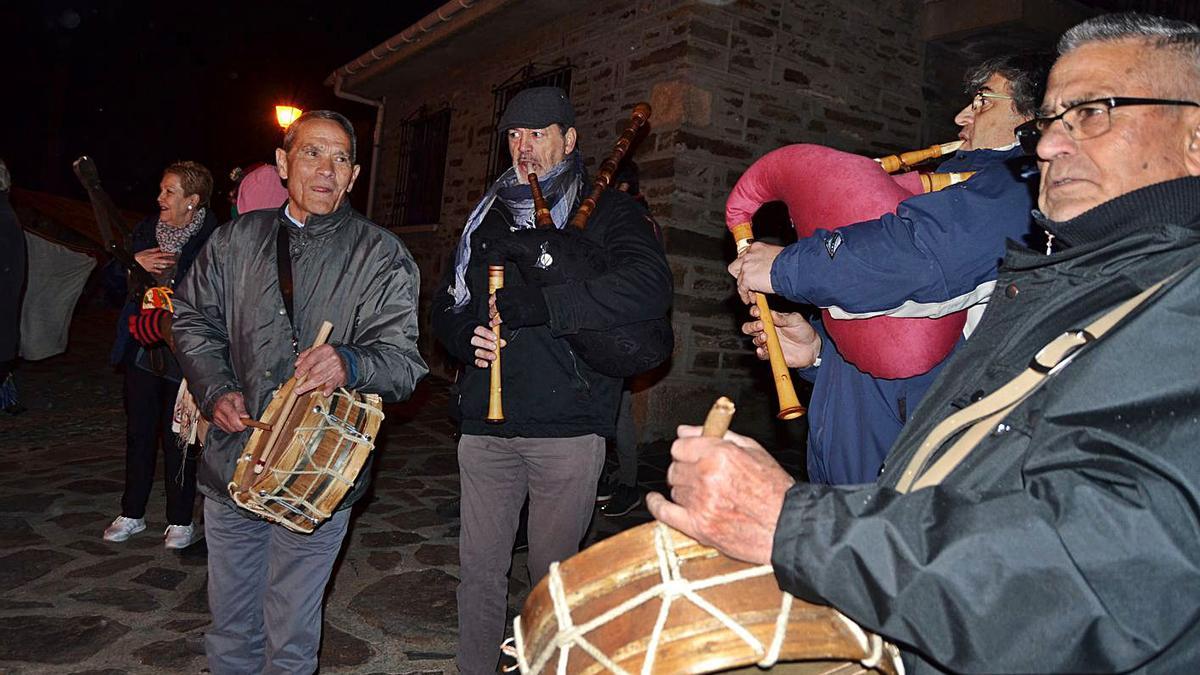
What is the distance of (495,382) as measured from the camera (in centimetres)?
287

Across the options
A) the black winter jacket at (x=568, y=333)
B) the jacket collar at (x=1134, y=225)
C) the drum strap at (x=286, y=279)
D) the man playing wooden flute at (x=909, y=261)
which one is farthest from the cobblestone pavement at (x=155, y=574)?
the jacket collar at (x=1134, y=225)

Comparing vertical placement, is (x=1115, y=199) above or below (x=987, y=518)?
above

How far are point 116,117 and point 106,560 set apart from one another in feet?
99.2

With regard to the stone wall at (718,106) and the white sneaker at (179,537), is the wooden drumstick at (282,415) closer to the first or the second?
the white sneaker at (179,537)

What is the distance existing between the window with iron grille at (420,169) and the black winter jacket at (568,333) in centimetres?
864

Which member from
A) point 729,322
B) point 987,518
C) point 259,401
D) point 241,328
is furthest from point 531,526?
point 729,322

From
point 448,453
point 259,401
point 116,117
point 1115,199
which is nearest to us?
point 1115,199

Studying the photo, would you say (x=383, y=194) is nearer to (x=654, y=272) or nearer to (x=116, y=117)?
(x=654, y=272)

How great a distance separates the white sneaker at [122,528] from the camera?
4.65 m

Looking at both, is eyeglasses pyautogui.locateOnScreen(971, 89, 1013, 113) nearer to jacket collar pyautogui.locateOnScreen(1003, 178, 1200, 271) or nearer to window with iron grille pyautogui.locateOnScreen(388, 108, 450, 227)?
jacket collar pyautogui.locateOnScreen(1003, 178, 1200, 271)

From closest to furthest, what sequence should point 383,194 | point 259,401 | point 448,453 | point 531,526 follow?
point 259,401, point 531,526, point 448,453, point 383,194

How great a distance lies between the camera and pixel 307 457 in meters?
2.43

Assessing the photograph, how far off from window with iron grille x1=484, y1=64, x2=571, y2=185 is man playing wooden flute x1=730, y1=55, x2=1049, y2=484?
681cm

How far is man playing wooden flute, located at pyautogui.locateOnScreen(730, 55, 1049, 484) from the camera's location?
1.91 metres
